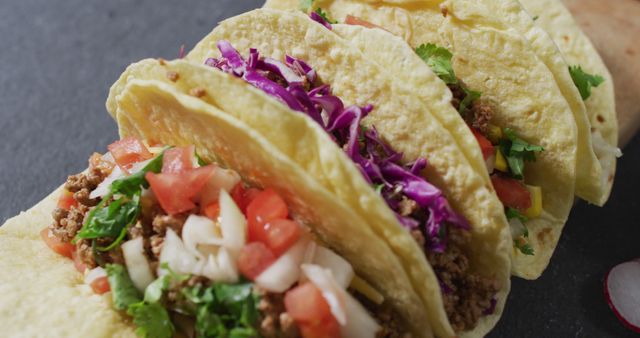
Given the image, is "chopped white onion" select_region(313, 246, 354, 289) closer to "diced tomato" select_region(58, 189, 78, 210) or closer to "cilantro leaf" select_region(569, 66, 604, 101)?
"diced tomato" select_region(58, 189, 78, 210)

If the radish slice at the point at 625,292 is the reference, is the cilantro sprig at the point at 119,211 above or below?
above

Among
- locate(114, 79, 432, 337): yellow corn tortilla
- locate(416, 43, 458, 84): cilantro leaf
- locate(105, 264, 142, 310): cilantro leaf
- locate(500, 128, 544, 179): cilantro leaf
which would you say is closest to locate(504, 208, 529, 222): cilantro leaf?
locate(500, 128, 544, 179): cilantro leaf

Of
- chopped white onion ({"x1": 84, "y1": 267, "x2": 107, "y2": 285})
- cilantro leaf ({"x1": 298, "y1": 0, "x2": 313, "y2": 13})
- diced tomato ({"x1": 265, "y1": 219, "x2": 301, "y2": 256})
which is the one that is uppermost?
cilantro leaf ({"x1": 298, "y1": 0, "x2": 313, "y2": 13})

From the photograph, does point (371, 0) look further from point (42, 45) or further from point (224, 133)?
point (42, 45)

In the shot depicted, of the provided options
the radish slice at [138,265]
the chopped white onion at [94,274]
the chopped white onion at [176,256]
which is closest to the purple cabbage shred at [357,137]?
the chopped white onion at [176,256]

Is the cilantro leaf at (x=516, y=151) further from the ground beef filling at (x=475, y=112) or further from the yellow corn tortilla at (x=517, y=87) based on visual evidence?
the ground beef filling at (x=475, y=112)

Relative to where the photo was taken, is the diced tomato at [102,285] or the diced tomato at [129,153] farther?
the diced tomato at [129,153]
